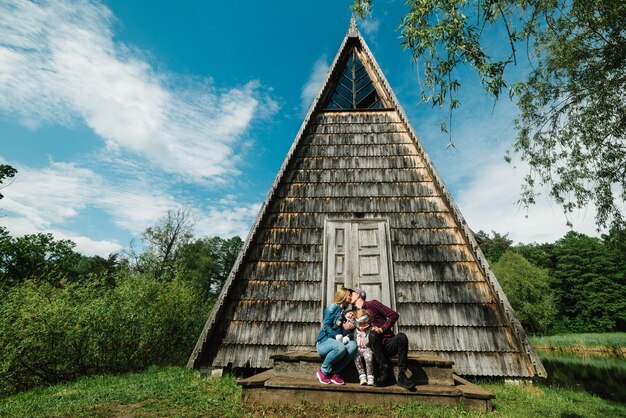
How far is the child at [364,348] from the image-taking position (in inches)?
153

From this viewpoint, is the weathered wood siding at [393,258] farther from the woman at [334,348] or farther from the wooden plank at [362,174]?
the woman at [334,348]

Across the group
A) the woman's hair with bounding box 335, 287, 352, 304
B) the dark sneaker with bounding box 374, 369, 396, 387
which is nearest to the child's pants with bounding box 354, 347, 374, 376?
the dark sneaker with bounding box 374, 369, 396, 387

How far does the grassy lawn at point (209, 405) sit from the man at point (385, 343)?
0.38 m

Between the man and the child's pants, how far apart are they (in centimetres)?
8

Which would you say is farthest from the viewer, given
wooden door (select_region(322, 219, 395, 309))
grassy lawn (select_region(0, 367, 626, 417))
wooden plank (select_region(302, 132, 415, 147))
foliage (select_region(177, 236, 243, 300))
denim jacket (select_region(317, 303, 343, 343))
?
foliage (select_region(177, 236, 243, 300))

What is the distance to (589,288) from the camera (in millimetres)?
41438

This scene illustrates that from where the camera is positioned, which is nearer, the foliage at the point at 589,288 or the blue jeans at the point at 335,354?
the blue jeans at the point at 335,354

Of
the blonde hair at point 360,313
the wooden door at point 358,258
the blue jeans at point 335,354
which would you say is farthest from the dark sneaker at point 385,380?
the wooden door at point 358,258

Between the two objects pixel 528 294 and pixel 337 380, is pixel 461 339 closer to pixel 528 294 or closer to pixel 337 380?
pixel 337 380

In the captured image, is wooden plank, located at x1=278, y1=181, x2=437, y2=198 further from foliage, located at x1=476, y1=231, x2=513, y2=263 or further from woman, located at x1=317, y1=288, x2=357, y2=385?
foliage, located at x1=476, y1=231, x2=513, y2=263

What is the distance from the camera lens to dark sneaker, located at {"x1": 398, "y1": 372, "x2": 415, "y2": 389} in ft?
12.1

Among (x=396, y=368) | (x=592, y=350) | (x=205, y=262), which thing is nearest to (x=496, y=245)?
(x=592, y=350)

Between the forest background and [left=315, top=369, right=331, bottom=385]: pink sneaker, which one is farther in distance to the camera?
the forest background

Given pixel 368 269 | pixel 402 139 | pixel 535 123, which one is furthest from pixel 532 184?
pixel 368 269
